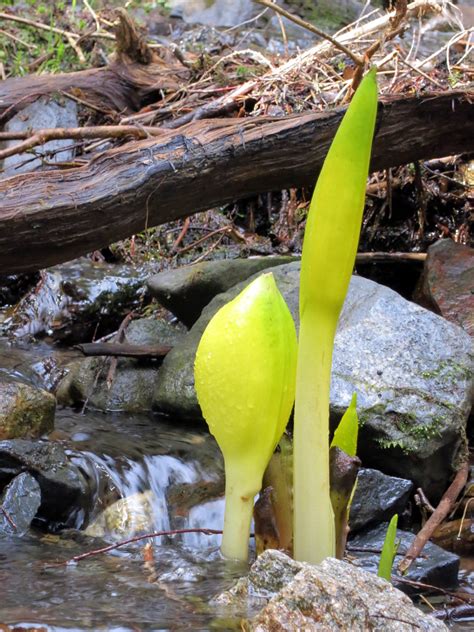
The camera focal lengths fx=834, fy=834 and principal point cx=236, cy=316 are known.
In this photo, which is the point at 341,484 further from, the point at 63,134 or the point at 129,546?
the point at 63,134

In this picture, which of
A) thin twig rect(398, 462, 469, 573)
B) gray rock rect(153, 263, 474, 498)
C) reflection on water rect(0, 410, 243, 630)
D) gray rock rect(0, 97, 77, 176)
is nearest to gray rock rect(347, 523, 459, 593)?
thin twig rect(398, 462, 469, 573)

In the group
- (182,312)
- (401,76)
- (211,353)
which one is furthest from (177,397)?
(211,353)

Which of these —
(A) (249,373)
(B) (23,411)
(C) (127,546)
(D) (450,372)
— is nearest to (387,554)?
(A) (249,373)

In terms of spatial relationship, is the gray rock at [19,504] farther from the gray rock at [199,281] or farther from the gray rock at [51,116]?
the gray rock at [51,116]

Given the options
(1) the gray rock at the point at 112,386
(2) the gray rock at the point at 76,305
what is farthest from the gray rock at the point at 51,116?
(1) the gray rock at the point at 112,386

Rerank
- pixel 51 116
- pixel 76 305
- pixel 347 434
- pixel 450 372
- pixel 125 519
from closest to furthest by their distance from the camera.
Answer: pixel 347 434
pixel 125 519
pixel 450 372
pixel 76 305
pixel 51 116

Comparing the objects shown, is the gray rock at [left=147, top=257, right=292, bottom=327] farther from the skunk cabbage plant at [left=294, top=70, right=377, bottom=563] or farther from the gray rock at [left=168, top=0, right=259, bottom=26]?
the gray rock at [left=168, top=0, right=259, bottom=26]
